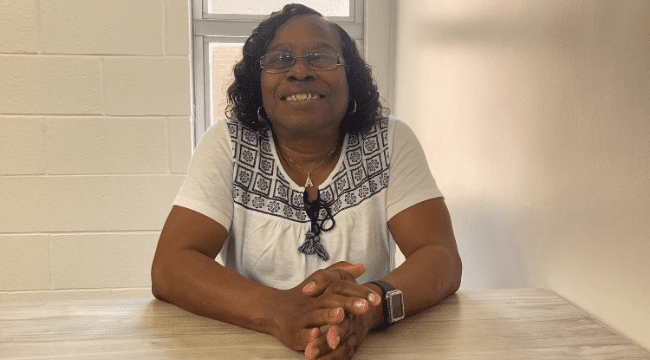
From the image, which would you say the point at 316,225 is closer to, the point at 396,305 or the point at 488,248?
the point at 396,305

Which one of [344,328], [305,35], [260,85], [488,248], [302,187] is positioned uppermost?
[305,35]

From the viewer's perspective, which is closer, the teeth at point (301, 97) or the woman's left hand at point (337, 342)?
the woman's left hand at point (337, 342)

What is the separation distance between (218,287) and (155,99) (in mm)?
1456

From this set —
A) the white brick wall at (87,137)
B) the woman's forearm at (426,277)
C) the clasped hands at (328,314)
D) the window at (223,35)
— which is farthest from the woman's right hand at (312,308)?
the window at (223,35)

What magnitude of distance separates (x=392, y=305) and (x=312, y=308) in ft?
0.50

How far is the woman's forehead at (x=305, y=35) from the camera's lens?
140cm

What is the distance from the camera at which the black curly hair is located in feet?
4.83

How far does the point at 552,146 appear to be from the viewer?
126cm

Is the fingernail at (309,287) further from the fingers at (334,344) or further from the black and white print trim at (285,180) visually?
the black and white print trim at (285,180)

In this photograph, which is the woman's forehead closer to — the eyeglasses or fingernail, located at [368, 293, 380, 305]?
the eyeglasses

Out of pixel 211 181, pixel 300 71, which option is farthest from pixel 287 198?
pixel 300 71

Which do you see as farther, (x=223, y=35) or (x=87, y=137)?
(x=223, y=35)

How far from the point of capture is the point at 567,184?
1195 mm

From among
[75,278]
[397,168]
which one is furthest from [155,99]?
[397,168]
